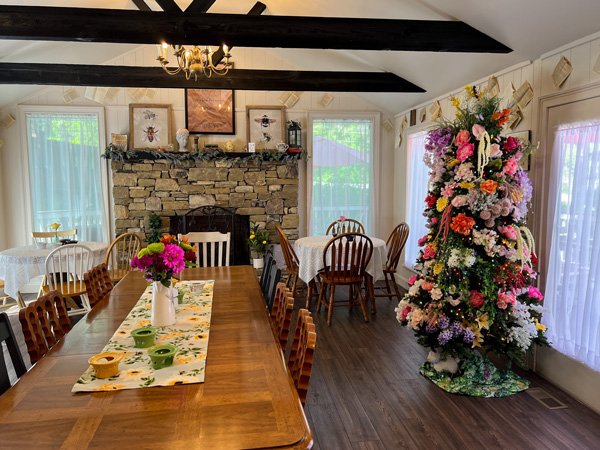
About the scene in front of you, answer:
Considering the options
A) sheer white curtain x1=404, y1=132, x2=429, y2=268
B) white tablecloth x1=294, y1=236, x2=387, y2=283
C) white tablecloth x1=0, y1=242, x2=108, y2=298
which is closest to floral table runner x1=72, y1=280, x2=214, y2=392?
white tablecloth x1=294, y1=236, x2=387, y2=283

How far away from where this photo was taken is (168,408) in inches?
51.7

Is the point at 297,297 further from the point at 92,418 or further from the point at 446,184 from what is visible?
the point at 92,418

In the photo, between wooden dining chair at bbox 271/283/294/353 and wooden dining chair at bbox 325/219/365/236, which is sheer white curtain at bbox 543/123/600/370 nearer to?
wooden dining chair at bbox 271/283/294/353

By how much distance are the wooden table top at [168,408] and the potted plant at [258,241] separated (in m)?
3.86

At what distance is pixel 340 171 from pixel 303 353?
473 centimetres

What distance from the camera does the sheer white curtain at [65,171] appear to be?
18.2 ft

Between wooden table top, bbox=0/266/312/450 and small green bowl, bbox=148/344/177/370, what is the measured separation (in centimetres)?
14

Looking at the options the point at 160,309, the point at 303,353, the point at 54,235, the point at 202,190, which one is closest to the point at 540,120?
the point at 303,353

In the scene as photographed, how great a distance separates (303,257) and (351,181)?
6.49ft

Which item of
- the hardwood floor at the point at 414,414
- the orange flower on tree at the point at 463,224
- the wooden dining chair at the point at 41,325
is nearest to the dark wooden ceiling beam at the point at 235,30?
the orange flower on tree at the point at 463,224

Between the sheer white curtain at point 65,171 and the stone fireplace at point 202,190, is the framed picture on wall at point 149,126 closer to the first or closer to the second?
the stone fireplace at point 202,190

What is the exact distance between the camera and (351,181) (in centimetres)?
610

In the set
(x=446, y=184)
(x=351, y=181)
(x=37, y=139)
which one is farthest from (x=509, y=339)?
(x=37, y=139)

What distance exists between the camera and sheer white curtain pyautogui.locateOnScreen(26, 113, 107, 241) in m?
5.54
